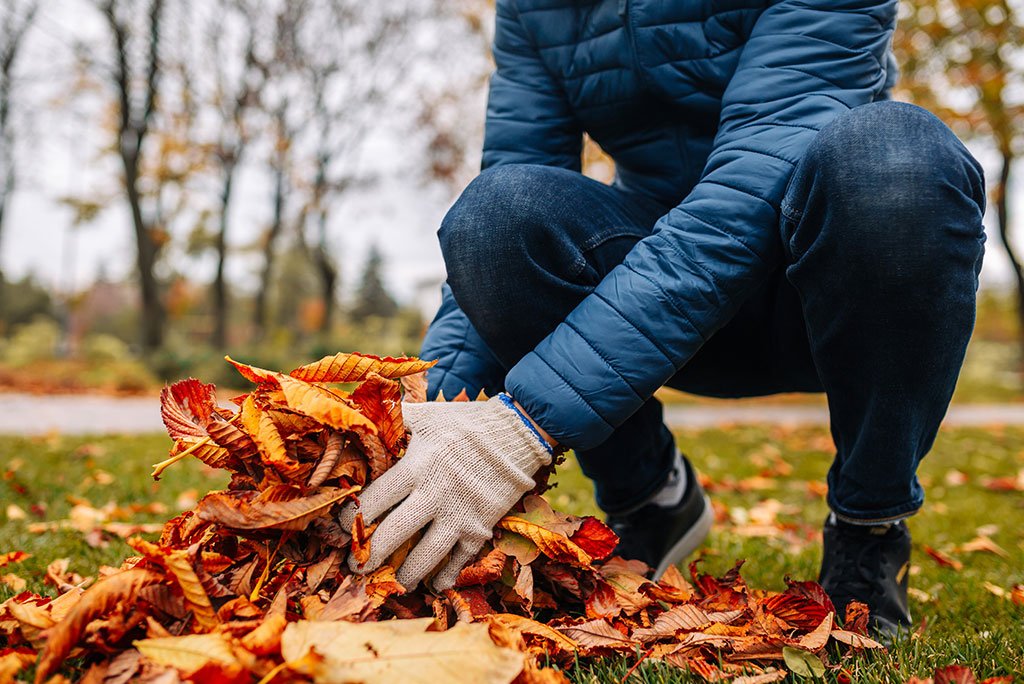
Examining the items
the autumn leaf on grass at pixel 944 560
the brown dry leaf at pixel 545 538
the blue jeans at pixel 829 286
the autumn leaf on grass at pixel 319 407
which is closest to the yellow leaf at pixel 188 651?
the autumn leaf on grass at pixel 319 407

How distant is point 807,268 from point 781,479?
10.6 ft

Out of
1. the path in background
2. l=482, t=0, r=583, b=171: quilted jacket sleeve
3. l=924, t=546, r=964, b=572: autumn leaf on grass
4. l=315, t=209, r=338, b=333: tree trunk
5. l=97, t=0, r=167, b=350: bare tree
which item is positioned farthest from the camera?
l=315, t=209, r=338, b=333: tree trunk

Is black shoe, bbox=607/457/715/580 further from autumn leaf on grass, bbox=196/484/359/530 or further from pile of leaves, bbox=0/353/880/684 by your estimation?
autumn leaf on grass, bbox=196/484/359/530

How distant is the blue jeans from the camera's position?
1.28 metres

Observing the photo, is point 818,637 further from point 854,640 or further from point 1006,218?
point 1006,218

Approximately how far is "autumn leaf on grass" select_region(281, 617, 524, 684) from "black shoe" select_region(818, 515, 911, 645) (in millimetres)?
938

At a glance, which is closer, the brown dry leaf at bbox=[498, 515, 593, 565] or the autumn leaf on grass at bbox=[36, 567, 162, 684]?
the autumn leaf on grass at bbox=[36, 567, 162, 684]

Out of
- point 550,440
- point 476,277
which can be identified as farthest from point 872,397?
point 476,277

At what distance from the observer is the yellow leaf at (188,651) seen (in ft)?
3.13

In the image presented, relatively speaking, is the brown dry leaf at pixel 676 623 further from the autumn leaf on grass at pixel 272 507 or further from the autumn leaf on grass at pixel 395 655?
the autumn leaf on grass at pixel 272 507

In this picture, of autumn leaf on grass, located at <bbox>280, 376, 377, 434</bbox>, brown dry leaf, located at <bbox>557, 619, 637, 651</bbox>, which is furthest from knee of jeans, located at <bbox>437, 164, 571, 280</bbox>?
brown dry leaf, located at <bbox>557, 619, 637, 651</bbox>

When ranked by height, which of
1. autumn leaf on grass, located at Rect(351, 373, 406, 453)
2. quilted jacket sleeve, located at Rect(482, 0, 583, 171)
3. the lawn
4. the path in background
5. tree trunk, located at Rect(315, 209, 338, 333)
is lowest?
tree trunk, located at Rect(315, 209, 338, 333)

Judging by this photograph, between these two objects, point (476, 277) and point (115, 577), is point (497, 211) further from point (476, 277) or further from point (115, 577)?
point (115, 577)

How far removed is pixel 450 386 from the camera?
68.6 inches
